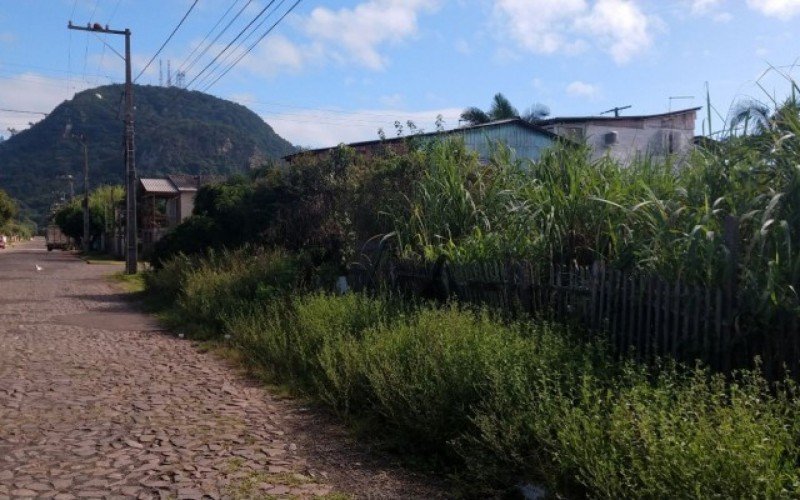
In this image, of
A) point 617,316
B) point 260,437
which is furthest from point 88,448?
point 617,316

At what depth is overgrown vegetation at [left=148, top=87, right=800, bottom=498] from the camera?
4414 mm

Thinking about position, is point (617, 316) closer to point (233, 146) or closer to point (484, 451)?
point (484, 451)

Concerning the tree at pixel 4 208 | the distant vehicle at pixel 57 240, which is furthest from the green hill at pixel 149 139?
the tree at pixel 4 208

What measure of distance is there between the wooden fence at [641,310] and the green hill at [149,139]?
70.5 m

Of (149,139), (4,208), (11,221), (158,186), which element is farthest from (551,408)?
(149,139)

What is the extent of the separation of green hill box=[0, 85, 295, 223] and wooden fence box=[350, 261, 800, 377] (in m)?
70.5

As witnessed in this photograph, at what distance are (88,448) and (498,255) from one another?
5.01 metres

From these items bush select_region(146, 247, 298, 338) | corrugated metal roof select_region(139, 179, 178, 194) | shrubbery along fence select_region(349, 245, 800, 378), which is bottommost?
bush select_region(146, 247, 298, 338)

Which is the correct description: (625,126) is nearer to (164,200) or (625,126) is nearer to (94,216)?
(164,200)

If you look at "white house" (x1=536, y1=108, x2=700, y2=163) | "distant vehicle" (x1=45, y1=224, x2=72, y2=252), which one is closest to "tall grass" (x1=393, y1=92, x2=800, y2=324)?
"white house" (x1=536, y1=108, x2=700, y2=163)

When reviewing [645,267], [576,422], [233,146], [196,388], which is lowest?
[196,388]

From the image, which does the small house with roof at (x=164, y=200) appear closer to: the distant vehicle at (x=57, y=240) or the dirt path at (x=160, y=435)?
the distant vehicle at (x=57, y=240)

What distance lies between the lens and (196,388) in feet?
31.2

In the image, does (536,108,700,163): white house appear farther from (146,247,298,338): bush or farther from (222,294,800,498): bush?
(222,294,800,498): bush
